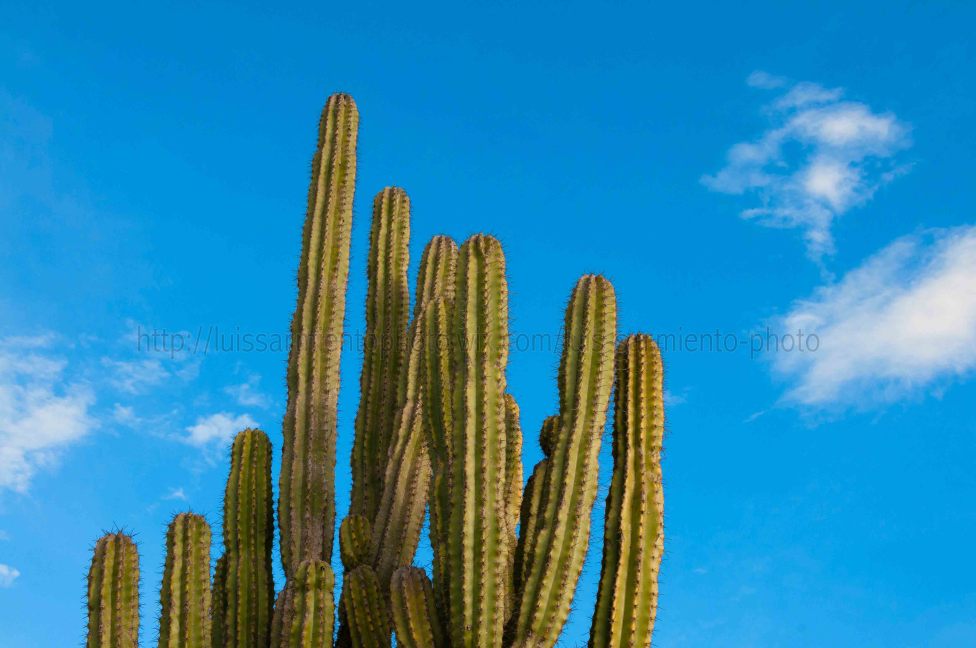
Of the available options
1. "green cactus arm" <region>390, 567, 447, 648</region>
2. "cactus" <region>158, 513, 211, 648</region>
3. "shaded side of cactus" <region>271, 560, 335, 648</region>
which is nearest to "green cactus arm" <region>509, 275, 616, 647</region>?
"green cactus arm" <region>390, 567, 447, 648</region>

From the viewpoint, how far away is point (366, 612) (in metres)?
6.39

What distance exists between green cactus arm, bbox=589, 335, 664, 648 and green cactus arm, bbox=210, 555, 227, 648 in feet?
9.43

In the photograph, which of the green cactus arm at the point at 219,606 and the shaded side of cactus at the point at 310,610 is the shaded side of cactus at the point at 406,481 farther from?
the green cactus arm at the point at 219,606

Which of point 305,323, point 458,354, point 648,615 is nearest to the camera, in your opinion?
point 648,615

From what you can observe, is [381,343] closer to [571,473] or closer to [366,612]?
[366,612]

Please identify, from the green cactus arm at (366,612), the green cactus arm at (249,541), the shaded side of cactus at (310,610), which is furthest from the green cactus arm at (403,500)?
the green cactus arm at (249,541)

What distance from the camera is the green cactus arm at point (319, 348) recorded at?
24.3ft

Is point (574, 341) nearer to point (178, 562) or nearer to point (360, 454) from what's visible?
point (360, 454)

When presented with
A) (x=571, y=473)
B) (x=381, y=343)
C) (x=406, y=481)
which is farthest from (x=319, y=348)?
(x=571, y=473)

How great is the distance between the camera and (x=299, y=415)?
7.62 meters

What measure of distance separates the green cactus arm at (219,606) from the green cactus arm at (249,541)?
61 mm

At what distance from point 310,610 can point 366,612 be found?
0.37m

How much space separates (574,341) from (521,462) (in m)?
1.12

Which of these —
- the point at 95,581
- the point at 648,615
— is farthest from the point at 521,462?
the point at 95,581
